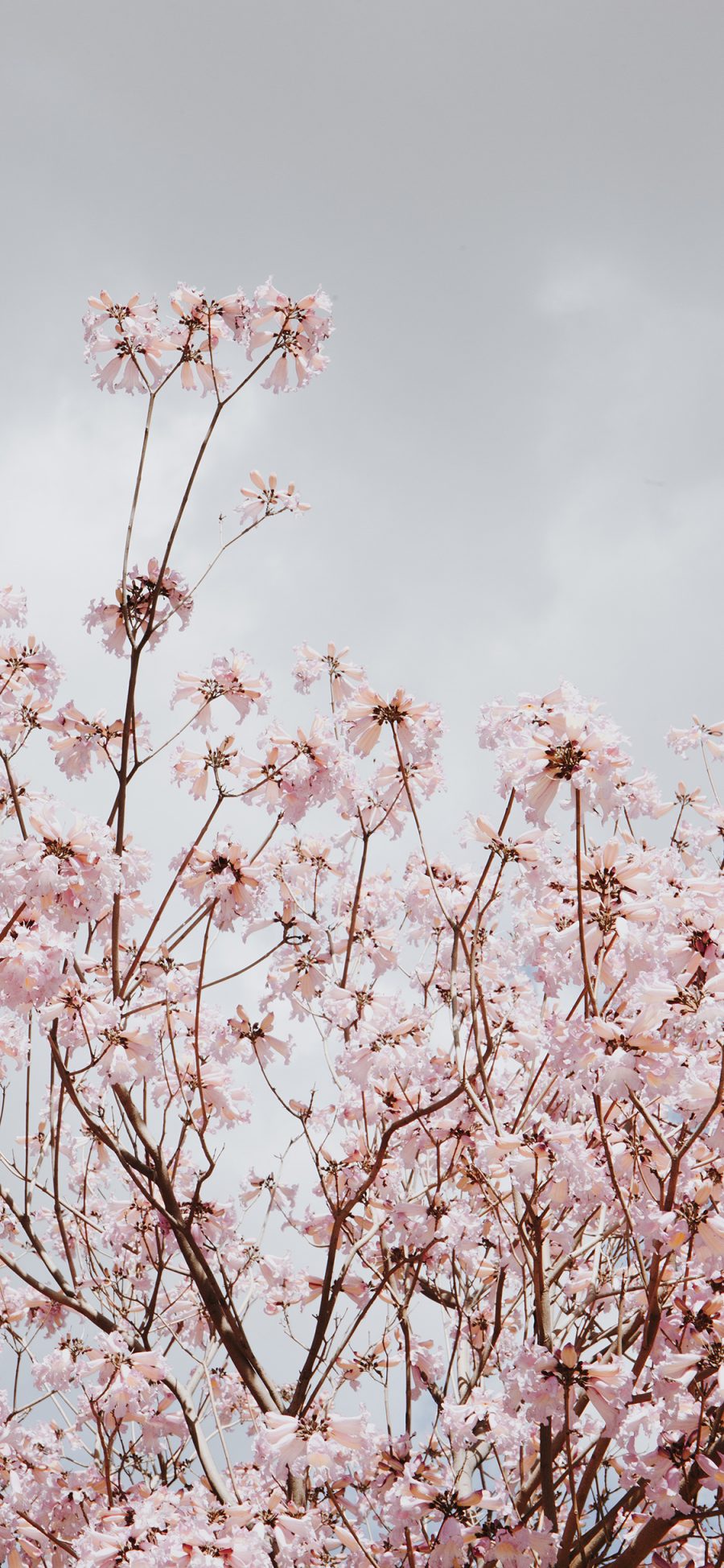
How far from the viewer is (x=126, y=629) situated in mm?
3666

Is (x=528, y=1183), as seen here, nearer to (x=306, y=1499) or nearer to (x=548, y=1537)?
(x=548, y=1537)

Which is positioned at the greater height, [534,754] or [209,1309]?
[534,754]

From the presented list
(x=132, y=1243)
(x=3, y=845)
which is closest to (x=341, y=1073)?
(x=3, y=845)

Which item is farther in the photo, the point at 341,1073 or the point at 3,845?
the point at 341,1073

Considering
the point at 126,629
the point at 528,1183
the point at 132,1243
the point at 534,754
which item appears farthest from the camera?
the point at 132,1243

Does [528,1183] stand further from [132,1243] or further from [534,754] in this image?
[132,1243]

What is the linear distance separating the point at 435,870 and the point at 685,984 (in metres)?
1.86

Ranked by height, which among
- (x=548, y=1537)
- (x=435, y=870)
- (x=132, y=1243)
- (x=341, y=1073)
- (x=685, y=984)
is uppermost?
(x=435, y=870)

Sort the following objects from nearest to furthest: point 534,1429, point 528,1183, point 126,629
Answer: point 528,1183, point 534,1429, point 126,629

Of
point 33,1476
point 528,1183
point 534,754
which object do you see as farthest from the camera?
point 33,1476

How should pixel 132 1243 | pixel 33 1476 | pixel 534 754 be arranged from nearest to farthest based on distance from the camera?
pixel 534 754
pixel 33 1476
pixel 132 1243

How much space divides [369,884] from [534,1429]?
264 cm

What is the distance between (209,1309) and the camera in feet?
12.0

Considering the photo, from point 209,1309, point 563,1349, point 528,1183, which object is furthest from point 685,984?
point 209,1309
